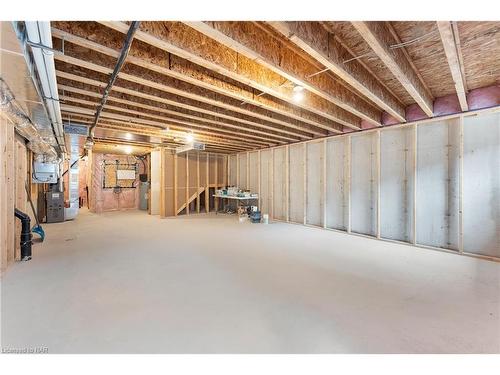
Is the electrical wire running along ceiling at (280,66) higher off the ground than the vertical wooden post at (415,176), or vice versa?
the electrical wire running along ceiling at (280,66)

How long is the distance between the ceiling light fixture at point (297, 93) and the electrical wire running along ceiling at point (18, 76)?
92.3 inches

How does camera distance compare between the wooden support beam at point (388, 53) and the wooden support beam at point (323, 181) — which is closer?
the wooden support beam at point (388, 53)

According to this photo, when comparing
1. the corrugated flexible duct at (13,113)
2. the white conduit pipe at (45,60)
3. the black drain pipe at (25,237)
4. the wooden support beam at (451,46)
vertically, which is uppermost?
the wooden support beam at (451,46)

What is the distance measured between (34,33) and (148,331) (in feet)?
6.57

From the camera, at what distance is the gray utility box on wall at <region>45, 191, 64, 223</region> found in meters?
6.06

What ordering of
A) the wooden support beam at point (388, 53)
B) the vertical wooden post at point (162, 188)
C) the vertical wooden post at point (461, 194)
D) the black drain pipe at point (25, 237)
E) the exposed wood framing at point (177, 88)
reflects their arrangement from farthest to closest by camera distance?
1. the vertical wooden post at point (162, 188)
2. the vertical wooden post at point (461, 194)
3. the black drain pipe at point (25, 237)
4. the exposed wood framing at point (177, 88)
5. the wooden support beam at point (388, 53)

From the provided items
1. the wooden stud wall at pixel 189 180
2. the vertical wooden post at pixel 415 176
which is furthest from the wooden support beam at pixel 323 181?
the wooden stud wall at pixel 189 180

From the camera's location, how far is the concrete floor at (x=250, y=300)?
1507 mm

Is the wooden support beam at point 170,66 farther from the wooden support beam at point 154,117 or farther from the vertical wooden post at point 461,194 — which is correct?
the vertical wooden post at point 461,194

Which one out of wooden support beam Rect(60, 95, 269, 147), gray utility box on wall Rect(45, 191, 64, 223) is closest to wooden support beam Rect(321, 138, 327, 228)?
wooden support beam Rect(60, 95, 269, 147)

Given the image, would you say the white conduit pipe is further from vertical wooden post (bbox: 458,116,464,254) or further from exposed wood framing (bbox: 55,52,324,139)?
vertical wooden post (bbox: 458,116,464,254)

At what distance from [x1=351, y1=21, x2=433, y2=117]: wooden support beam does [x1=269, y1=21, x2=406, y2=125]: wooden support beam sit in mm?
Result: 295

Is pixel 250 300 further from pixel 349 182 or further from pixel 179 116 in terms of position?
pixel 349 182

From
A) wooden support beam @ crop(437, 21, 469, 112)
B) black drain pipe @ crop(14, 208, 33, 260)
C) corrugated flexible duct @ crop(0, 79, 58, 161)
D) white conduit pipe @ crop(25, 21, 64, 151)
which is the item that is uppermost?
wooden support beam @ crop(437, 21, 469, 112)
